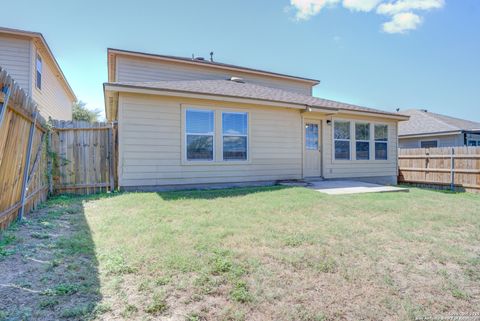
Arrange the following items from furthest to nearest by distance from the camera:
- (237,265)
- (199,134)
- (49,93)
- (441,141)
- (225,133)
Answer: (441,141) < (49,93) < (225,133) < (199,134) < (237,265)

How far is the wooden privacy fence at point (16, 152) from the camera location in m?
3.72

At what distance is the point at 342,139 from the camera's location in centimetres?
1143

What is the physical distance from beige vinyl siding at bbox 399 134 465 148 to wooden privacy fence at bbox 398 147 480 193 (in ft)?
24.8

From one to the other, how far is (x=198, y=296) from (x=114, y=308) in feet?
2.28

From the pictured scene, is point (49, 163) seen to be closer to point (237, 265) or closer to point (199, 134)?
point (199, 134)

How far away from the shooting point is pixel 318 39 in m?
12.8

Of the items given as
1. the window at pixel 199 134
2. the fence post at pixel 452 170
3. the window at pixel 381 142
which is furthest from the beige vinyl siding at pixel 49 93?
the fence post at pixel 452 170

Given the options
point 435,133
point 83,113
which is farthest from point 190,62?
point 83,113

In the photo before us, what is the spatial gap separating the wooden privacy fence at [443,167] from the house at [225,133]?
0.76 meters

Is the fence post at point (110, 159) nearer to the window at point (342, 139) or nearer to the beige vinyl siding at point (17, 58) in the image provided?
the beige vinyl siding at point (17, 58)

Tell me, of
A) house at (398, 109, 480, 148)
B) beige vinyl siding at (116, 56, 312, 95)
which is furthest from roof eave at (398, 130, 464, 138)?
beige vinyl siding at (116, 56, 312, 95)

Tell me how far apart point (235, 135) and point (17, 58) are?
345 inches

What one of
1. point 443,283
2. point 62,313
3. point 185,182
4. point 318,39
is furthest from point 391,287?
point 318,39

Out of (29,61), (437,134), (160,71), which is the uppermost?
(160,71)
